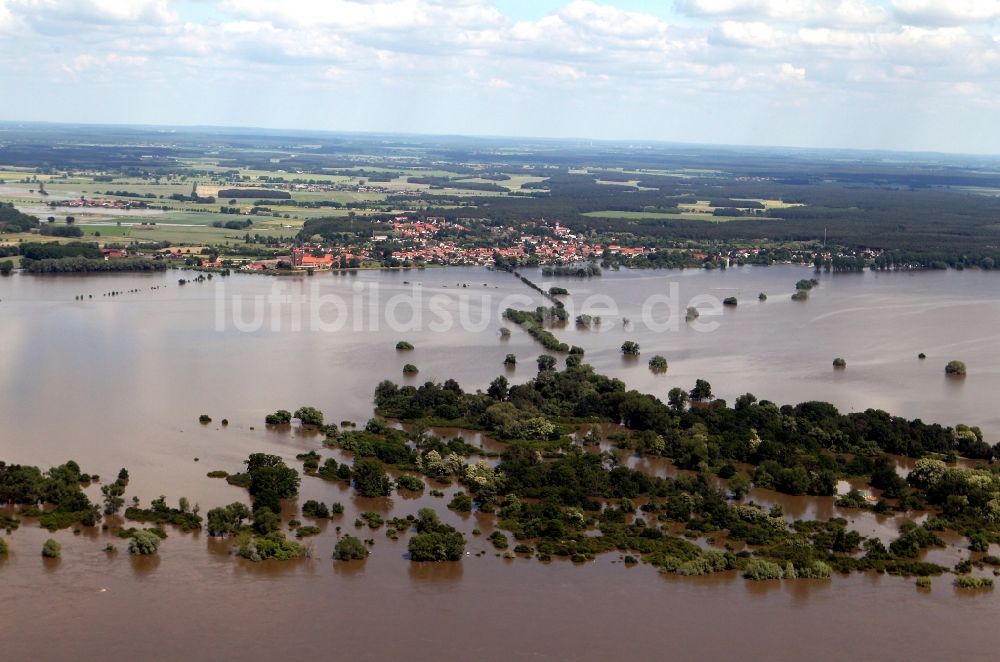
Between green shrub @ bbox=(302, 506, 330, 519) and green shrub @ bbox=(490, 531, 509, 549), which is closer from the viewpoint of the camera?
green shrub @ bbox=(490, 531, 509, 549)

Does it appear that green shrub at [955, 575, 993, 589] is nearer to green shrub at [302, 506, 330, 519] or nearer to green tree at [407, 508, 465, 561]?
green tree at [407, 508, 465, 561]

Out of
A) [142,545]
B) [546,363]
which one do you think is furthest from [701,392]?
[142,545]

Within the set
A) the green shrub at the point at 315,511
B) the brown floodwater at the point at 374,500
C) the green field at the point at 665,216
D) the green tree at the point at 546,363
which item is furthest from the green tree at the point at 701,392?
the green field at the point at 665,216

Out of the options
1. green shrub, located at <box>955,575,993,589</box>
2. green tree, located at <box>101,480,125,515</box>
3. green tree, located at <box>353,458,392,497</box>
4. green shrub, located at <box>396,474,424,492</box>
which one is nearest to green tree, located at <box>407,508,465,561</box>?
green tree, located at <box>353,458,392,497</box>

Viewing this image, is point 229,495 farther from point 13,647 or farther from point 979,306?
point 979,306

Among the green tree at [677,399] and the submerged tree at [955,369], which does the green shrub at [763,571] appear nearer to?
the green tree at [677,399]

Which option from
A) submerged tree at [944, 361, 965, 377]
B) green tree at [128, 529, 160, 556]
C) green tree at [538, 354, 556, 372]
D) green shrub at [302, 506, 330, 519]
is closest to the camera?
green tree at [128, 529, 160, 556]

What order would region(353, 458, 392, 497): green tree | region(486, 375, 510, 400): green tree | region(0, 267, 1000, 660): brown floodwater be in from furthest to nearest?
1. region(486, 375, 510, 400): green tree
2. region(353, 458, 392, 497): green tree
3. region(0, 267, 1000, 660): brown floodwater

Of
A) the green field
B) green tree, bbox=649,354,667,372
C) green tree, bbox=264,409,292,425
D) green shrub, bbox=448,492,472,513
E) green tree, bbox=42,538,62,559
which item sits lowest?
green tree, bbox=42,538,62,559
